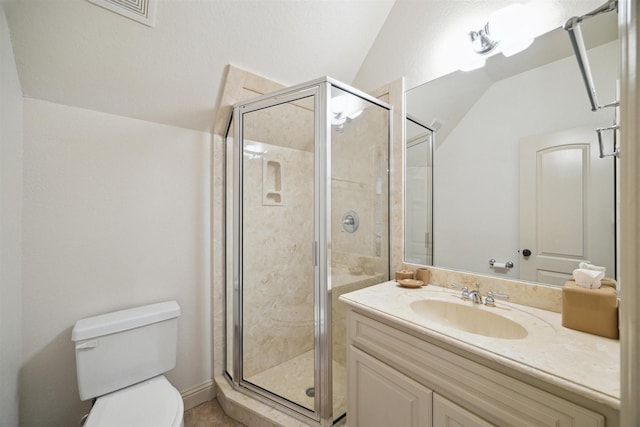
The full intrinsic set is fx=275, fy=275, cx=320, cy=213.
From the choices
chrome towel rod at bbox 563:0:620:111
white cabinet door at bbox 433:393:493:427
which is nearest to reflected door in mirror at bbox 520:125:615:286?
chrome towel rod at bbox 563:0:620:111

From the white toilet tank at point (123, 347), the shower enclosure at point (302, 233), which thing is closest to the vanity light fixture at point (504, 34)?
the shower enclosure at point (302, 233)

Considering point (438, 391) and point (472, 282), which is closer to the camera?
point (438, 391)

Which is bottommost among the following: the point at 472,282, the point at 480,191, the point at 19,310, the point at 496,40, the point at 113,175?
the point at 19,310

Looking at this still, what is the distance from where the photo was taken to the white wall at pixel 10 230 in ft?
3.74

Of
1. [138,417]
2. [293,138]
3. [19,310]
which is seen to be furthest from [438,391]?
[19,310]

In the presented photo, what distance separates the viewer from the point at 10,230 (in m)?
1.23

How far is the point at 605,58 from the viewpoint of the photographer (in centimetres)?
106

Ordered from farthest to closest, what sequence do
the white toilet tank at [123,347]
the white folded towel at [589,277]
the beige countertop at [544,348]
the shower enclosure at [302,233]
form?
1. the shower enclosure at [302,233]
2. the white toilet tank at [123,347]
3. the white folded towel at [589,277]
4. the beige countertop at [544,348]

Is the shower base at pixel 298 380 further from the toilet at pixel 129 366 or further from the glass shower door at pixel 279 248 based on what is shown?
the toilet at pixel 129 366

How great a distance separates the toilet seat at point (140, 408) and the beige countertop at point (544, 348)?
0.95 metres

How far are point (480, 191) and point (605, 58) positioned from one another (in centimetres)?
66

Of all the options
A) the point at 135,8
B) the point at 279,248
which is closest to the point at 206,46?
the point at 135,8

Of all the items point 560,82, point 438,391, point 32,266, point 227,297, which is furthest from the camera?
point 227,297

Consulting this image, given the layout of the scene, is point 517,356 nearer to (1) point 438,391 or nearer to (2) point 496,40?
(1) point 438,391
